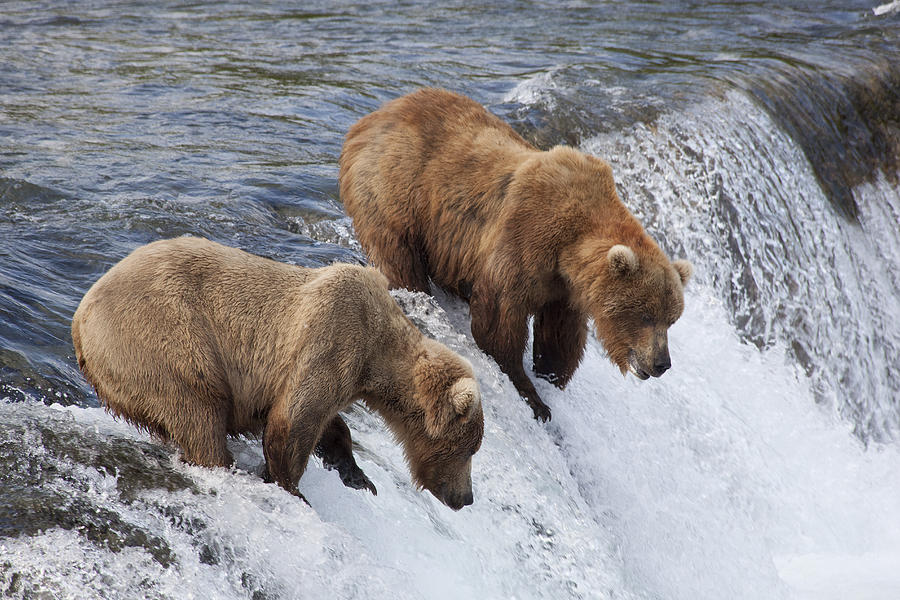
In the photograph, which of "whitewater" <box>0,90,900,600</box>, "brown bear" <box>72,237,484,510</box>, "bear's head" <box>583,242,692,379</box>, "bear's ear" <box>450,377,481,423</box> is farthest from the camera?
"bear's head" <box>583,242,692,379</box>

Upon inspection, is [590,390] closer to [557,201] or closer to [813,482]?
[557,201]

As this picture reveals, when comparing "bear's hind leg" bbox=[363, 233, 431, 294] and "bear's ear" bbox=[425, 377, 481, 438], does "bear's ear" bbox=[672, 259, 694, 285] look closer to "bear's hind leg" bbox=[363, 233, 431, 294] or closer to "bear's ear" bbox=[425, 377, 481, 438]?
"bear's hind leg" bbox=[363, 233, 431, 294]

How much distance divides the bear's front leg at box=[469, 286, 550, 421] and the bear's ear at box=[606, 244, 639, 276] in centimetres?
75

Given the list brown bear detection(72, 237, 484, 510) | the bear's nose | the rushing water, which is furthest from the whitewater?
the bear's nose

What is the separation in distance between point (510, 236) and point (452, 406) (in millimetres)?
1834

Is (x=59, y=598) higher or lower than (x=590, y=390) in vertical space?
higher

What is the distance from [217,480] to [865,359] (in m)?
8.63

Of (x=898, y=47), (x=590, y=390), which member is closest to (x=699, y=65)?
A: (x=898, y=47)

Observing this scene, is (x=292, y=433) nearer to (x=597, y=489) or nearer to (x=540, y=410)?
(x=540, y=410)

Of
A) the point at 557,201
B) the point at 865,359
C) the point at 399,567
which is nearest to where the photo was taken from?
the point at 399,567

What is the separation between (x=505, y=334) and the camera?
20.7ft

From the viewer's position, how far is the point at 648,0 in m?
17.8

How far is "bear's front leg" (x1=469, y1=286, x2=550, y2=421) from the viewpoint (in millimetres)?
6266

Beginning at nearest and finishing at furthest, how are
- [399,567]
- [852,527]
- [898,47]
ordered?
[399,567], [852,527], [898,47]
